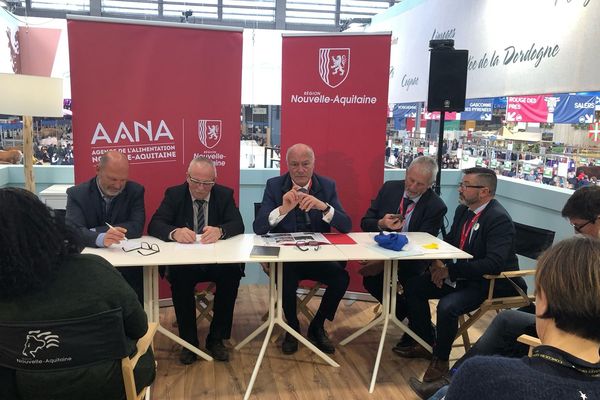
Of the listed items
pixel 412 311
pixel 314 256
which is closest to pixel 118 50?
pixel 314 256

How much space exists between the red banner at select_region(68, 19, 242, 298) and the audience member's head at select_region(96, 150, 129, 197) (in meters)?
0.56

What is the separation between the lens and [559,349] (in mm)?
1141

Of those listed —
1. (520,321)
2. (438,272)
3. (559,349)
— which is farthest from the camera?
(438,272)

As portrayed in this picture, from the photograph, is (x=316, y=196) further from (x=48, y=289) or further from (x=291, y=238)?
(x=48, y=289)

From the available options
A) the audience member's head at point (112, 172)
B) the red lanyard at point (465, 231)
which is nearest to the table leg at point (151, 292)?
the audience member's head at point (112, 172)

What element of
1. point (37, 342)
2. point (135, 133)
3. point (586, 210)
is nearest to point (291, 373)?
point (37, 342)

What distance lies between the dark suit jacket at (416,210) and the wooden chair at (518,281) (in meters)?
0.56

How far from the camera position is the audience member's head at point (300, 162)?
3.50m

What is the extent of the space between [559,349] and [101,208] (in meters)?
2.91

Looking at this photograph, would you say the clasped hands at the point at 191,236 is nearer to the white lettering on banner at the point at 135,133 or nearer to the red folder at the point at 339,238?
the red folder at the point at 339,238

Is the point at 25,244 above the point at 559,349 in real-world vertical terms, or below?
above

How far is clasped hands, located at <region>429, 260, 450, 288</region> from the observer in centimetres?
313

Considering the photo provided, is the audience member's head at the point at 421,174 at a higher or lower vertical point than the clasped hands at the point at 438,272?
higher

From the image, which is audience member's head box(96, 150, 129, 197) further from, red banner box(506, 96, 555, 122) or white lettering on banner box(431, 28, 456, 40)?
white lettering on banner box(431, 28, 456, 40)
